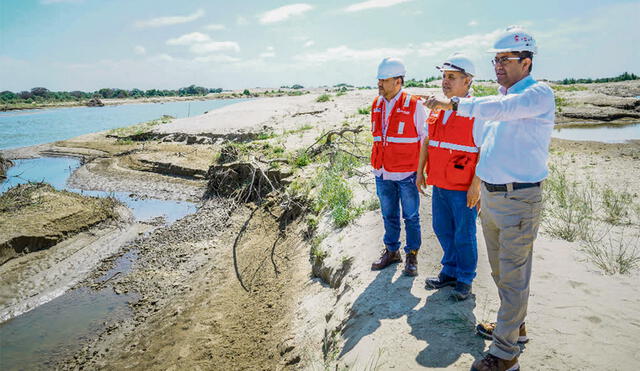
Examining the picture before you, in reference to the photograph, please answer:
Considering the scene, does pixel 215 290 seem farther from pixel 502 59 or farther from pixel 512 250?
pixel 502 59

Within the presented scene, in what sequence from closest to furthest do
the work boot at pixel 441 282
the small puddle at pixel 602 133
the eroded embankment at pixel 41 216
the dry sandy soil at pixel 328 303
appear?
the dry sandy soil at pixel 328 303 < the work boot at pixel 441 282 < the eroded embankment at pixel 41 216 < the small puddle at pixel 602 133

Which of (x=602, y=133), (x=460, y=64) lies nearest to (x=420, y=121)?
(x=460, y=64)

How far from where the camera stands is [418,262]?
4.10 meters

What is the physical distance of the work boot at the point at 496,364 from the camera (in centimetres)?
238

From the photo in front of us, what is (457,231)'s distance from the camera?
10.6 ft

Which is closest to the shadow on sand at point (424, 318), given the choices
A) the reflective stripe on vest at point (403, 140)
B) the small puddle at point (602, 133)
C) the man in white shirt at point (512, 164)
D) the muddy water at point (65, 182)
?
the man in white shirt at point (512, 164)

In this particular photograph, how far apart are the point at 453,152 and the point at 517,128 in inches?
36.5

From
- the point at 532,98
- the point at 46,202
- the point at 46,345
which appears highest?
the point at 532,98

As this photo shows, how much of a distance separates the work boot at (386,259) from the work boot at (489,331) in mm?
1368

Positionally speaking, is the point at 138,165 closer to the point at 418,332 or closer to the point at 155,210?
the point at 155,210

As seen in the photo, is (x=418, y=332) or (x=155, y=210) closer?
(x=418, y=332)

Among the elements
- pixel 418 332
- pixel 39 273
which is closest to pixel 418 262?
pixel 418 332

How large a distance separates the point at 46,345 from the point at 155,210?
521cm

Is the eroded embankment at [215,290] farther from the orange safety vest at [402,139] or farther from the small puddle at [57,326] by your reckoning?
the orange safety vest at [402,139]
